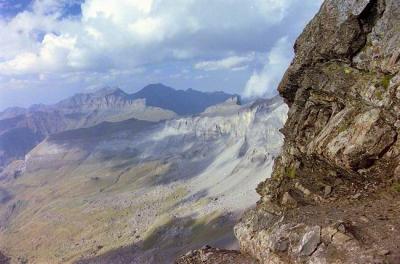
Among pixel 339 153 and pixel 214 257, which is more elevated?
pixel 339 153

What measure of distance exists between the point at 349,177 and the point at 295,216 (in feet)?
13.4

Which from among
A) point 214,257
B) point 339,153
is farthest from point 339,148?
point 214,257

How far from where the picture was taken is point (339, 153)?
27344 mm

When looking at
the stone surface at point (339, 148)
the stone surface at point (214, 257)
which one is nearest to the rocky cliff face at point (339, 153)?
the stone surface at point (339, 148)

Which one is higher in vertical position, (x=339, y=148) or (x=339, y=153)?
(x=339, y=148)

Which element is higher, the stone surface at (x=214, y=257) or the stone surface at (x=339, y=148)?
the stone surface at (x=339, y=148)

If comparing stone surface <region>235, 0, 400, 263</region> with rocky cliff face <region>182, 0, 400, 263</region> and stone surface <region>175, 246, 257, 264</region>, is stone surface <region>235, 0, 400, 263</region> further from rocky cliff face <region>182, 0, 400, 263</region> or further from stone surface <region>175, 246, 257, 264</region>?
stone surface <region>175, 246, 257, 264</region>

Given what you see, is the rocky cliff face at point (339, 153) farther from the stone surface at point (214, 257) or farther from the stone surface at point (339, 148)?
the stone surface at point (214, 257)

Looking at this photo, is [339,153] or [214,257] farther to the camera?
[214,257]

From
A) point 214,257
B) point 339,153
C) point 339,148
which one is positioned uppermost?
point 339,148

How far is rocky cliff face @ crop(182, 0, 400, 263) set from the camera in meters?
23.4

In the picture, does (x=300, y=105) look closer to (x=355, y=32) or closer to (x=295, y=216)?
(x=355, y=32)

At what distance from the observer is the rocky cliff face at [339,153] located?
23391 mm

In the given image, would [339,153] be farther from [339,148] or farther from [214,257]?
[214,257]
